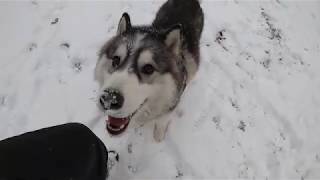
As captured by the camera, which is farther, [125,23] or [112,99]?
[125,23]

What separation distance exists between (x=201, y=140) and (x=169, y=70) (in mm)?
1416

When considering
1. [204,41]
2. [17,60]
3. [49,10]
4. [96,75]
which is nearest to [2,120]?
[17,60]

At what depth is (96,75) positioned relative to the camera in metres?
3.72

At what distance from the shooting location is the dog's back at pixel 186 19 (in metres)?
4.22

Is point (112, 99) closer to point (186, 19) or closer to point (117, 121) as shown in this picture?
point (117, 121)

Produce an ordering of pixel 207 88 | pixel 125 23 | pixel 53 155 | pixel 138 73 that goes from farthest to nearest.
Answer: pixel 207 88 → pixel 125 23 → pixel 138 73 → pixel 53 155

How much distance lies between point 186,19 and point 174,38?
0.90 m

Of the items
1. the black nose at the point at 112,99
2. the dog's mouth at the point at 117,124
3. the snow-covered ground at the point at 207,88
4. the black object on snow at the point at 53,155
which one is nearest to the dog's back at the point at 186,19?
the snow-covered ground at the point at 207,88

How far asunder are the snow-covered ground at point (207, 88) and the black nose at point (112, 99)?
52.1 inches

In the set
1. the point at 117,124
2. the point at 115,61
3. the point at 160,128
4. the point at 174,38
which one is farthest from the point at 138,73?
the point at 160,128

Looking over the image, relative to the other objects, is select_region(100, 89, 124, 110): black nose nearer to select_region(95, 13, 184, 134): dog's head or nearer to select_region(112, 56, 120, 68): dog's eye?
select_region(95, 13, 184, 134): dog's head

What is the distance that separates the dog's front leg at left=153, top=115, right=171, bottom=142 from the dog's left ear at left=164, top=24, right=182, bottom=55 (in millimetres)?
751

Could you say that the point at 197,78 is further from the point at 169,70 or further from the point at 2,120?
the point at 2,120

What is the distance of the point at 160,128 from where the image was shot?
172 inches
